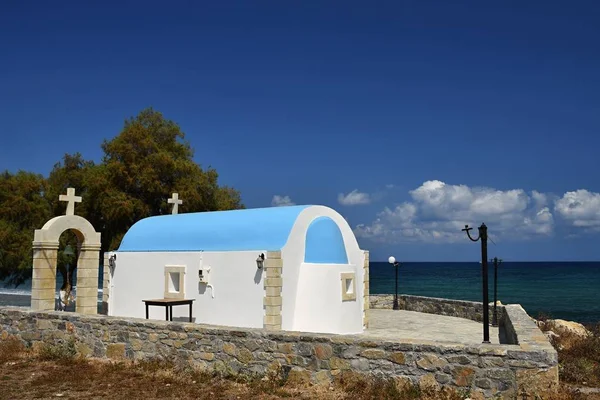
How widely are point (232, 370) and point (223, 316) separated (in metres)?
6.04

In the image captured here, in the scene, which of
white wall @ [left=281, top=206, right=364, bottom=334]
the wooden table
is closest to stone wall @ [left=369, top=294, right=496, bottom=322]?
white wall @ [left=281, top=206, right=364, bottom=334]

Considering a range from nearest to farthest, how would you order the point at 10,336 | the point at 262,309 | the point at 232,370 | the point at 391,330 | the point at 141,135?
1. the point at 232,370
2. the point at 10,336
3. the point at 262,309
4. the point at 391,330
5. the point at 141,135

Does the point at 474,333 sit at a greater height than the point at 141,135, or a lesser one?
lesser

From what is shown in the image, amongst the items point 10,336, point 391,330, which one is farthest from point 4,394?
point 391,330

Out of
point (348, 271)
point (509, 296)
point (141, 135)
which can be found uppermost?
point (141, 135)

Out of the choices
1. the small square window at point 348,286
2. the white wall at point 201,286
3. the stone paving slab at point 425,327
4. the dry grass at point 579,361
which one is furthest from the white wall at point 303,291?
the dry grass at point 579,361

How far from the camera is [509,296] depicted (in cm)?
7038

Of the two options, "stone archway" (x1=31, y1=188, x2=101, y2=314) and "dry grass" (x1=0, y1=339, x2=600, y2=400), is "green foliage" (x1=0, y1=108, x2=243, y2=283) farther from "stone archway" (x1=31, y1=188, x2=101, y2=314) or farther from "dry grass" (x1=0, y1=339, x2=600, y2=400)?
"dry grass" (x1=0, y1=339, x2=600, y2=400)

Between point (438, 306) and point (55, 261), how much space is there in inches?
608

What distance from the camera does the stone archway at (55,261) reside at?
15852 millimetres

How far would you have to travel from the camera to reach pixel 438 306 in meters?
24.4

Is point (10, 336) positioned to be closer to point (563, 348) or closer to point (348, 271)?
point (348, 271)

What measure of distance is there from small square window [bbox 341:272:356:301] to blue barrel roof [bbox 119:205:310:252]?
2.28 metres

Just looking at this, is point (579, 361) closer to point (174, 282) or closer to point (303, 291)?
point (303, 291)
